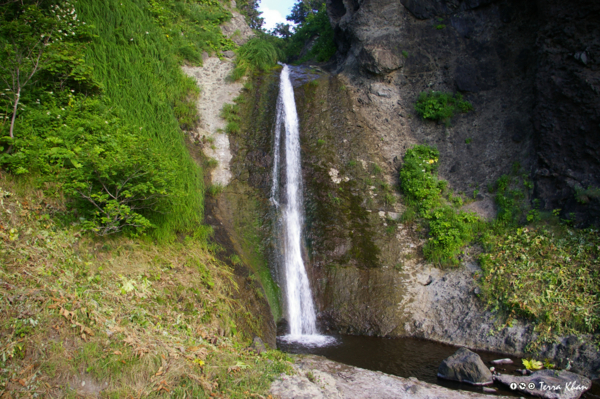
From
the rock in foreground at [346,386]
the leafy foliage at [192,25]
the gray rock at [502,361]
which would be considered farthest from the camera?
the leafy foliage at [192,25]

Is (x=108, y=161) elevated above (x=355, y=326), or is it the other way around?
(x=108, y=161)

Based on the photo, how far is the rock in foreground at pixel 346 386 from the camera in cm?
439

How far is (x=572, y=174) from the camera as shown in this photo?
8461 mm

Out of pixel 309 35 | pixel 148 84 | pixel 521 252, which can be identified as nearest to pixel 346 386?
pixel 521 252

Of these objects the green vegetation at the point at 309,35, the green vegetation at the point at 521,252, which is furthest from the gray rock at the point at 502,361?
the green vegetation at the point at 309,35

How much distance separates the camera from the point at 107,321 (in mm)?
4117

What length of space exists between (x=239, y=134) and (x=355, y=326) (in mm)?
6712

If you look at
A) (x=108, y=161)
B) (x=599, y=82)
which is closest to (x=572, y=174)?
(x=599, y=82)

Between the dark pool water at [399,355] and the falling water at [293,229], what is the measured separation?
550 millimetres

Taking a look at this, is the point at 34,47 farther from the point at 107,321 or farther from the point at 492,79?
the point at 492,79

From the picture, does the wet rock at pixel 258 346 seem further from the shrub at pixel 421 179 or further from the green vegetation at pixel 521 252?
the shrub at pixel 421 179

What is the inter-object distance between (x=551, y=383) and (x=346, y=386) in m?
3.29

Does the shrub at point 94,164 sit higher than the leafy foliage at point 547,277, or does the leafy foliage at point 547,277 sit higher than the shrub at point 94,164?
the shrub at point 94,164

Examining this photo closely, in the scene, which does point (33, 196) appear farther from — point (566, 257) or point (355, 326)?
point (566, 257)
